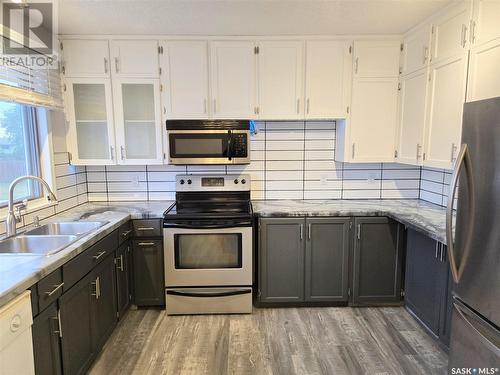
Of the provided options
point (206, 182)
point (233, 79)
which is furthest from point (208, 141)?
point (233, 79)

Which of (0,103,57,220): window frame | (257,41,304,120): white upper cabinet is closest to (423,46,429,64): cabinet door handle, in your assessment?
(257,41,304,120): white upper cabinet

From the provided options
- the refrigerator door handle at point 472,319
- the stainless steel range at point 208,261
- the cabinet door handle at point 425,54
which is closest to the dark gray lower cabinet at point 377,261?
the stainless steel range at point 208,261

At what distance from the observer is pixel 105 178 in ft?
10.2

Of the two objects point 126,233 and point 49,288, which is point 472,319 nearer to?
point 49,288

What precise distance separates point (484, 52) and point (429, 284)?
4.99ft

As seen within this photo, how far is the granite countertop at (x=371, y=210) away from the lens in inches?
90.0

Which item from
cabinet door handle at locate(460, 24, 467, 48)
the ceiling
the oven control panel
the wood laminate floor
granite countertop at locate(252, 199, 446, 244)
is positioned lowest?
the wood laminate floor

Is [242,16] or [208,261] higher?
[242,16]

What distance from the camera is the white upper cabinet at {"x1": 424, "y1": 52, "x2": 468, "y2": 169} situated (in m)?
2.05

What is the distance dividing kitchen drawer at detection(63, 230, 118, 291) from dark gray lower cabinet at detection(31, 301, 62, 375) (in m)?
0.16

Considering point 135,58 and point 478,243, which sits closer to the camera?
point 478,243

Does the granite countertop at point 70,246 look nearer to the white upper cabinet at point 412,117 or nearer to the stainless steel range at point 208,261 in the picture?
the stainless steel range at point 208,261

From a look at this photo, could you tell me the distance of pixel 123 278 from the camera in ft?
8.21
